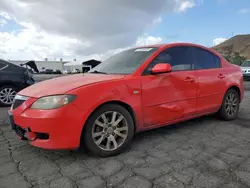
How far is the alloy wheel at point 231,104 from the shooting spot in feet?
14.8

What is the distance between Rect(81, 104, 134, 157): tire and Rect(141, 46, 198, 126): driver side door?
0.35 meters

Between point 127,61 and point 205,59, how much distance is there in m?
1.55

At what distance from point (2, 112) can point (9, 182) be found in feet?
13.2

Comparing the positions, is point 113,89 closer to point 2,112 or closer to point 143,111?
point 143,111

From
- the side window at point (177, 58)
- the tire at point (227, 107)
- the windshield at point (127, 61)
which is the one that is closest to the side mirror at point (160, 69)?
the side window at point (177, 58)

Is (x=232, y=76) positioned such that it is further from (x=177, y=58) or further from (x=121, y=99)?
(x=121, y=99)

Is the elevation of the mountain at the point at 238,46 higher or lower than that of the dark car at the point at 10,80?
higher

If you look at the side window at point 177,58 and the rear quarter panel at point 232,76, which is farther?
the rear quarter panel at point 232,76

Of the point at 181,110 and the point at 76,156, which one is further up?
the point at 181,110

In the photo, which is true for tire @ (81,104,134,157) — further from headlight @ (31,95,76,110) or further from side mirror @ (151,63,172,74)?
side mirror @ (151,63,172,74)

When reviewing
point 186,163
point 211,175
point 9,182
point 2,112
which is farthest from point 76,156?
point 2,112

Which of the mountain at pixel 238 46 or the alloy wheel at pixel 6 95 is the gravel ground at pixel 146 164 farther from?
the mountain at pixel 238 46

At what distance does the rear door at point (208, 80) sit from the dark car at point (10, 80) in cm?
522

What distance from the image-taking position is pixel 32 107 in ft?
8.74
